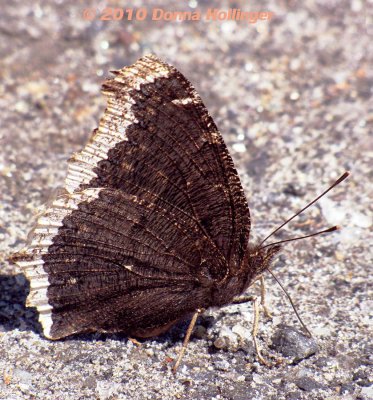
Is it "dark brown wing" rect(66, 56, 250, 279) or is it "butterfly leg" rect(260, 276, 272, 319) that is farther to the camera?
"butterfly leg" rect(260, 276, 272, 319)

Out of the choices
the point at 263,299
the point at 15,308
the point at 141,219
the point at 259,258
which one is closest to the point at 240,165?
the point at 263,299

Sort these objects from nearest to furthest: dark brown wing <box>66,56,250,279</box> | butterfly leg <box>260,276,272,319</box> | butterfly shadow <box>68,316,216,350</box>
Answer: dark brown wing <box>66,56,250,279</box> < butterfly shadow <box>68,316,216,350</box> < butterfly leg <box>260,276,272,319</box>

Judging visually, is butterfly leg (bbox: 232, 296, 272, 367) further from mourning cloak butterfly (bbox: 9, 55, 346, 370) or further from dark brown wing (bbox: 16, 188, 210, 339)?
dark brown wing (bbox: 16, 188, 210, 339)

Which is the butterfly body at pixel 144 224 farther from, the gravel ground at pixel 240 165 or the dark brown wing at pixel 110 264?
the gravel ground at pixel 240 165

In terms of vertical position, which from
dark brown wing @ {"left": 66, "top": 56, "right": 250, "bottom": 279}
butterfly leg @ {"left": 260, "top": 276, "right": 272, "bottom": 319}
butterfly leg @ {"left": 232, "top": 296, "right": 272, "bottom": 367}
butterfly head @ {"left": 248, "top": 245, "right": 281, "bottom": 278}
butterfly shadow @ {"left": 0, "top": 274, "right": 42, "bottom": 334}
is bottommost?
butterfly shadow @ {"left": 0, "top": 274, "right": 42, "bottom": 334}

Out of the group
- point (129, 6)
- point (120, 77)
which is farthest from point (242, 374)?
point (129, 6)

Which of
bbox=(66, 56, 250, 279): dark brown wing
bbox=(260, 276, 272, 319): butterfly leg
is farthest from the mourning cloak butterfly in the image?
bbox=(260, 276, 272, 319): butterfly leg

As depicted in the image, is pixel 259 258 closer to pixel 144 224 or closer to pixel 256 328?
pixel 256 328

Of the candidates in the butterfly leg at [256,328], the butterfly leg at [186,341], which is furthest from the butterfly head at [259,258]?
the butterfly leg at [186,341]
